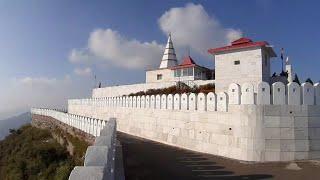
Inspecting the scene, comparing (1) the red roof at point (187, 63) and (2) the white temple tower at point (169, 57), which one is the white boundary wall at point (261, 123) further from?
(2) the white temple tower at point (169, 57)

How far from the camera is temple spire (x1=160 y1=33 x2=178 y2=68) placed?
44781 millimetres

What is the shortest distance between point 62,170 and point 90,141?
2.08 metres

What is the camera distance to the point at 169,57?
4534cm

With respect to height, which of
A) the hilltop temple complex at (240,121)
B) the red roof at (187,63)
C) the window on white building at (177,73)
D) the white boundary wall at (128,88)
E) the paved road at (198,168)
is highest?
the red roof at (187,63)

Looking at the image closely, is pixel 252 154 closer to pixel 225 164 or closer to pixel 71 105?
pixel 225 164

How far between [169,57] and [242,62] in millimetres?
23663

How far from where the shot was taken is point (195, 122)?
12.9m

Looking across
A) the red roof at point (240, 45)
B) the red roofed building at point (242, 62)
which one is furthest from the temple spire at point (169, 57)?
the red roofed building at point (242, 62)

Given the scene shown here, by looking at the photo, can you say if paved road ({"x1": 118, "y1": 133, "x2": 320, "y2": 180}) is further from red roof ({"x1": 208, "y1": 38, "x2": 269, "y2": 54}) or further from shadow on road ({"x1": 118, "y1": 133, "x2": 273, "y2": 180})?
red roof ({"x1": 208, "y1": 38, "x2": 269, "y2": 54})

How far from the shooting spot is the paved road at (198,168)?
→ 26.6ft

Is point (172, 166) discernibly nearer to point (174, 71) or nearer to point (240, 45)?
point (240, 45)

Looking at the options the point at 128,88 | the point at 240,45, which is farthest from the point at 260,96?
the point at 128,88

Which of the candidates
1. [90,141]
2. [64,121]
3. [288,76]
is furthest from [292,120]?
[64,121]

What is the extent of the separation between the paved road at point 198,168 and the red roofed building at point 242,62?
1166 centimetres
